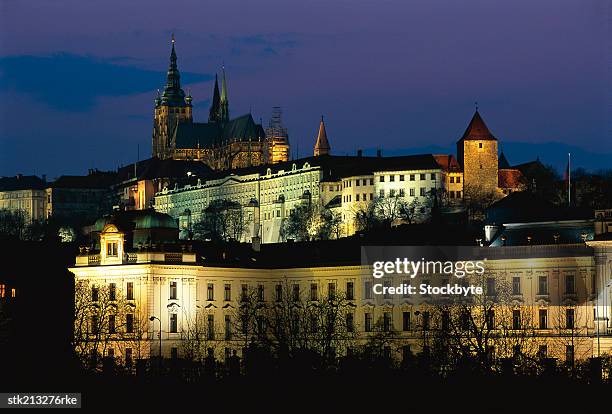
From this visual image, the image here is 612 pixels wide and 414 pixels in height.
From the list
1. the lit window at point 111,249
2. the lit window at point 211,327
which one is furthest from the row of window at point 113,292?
the lit window at point 211,327

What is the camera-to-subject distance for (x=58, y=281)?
543 ft

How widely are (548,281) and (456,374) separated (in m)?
28.8

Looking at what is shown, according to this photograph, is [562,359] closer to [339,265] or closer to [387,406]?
[339,265]

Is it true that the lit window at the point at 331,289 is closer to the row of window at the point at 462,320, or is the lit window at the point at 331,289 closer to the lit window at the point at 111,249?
the row of window at the point at 462,320

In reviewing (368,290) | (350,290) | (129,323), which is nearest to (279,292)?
(350,290)

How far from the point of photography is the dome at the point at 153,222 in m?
162

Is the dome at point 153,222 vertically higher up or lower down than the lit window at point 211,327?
higher up

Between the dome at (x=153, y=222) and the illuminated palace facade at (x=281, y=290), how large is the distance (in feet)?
0.31

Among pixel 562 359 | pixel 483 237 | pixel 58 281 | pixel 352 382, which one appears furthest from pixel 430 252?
pixel 352 382

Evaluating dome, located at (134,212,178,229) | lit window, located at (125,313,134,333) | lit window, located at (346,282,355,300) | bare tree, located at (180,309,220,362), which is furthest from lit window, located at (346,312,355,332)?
dome, located at (134,212,178,229)

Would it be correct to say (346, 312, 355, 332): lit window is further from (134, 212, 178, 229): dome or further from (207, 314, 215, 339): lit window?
(134, 212, 178, 229): dome

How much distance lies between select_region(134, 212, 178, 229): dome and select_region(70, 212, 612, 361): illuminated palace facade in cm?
9

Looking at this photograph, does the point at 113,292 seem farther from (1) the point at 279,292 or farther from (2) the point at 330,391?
(2) the point at 330,391

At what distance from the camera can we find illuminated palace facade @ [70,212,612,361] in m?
142
